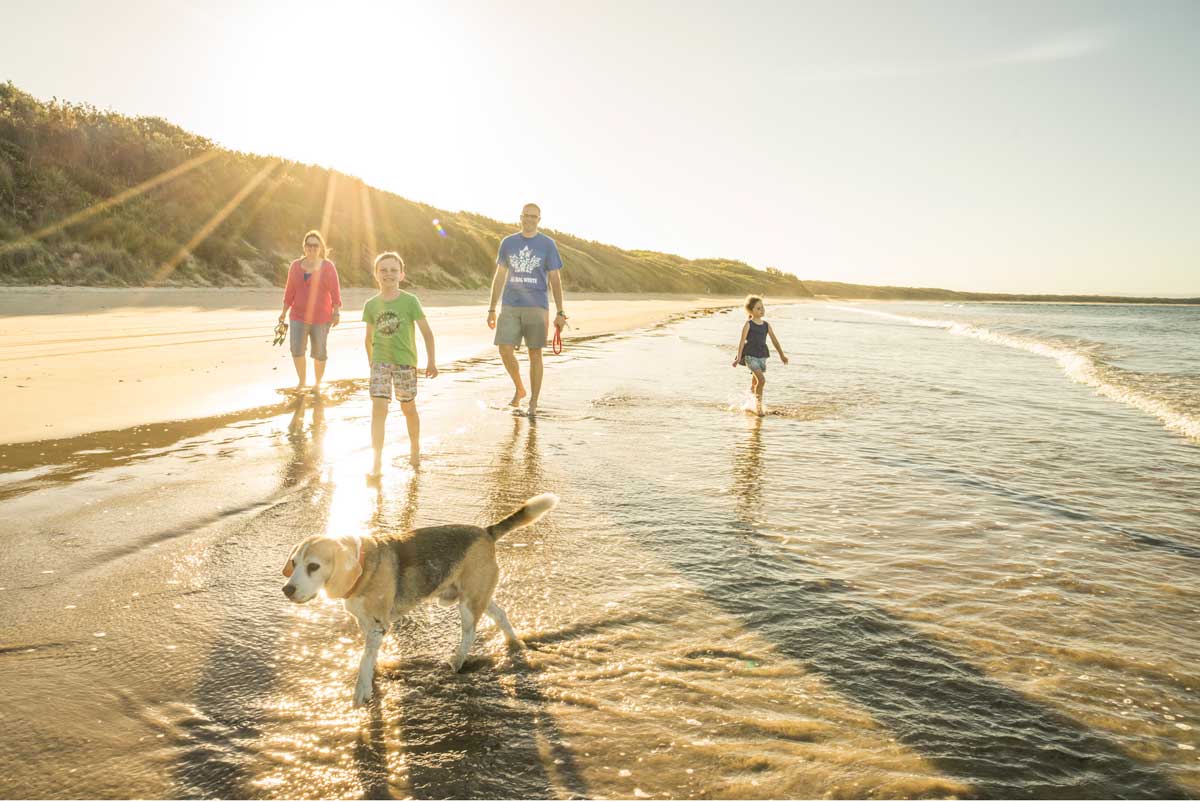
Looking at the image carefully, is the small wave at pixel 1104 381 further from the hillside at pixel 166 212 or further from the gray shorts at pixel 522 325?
the hillside at pixel 166 212

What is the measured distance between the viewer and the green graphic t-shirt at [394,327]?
6.75 m

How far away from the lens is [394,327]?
6.73 m

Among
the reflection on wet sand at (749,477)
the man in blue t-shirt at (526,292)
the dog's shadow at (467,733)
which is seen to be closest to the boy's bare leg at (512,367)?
the man in blue t-shirt at (526,292)

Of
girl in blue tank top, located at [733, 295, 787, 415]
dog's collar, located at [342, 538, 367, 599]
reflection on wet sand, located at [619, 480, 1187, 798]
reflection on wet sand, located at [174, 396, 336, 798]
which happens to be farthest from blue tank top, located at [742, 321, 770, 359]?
dog's collar, located at [342, 538, 367, 599]

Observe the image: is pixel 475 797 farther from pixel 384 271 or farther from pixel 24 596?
pixel 384 271

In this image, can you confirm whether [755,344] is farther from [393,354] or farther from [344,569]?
[344,569]

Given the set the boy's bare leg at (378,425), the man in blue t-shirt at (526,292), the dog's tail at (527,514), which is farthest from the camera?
the man in blue t-shirt at (526,292)

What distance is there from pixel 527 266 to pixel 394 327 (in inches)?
125

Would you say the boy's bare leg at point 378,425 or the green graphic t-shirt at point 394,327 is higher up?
the green graphic t-shirt at point 394,327

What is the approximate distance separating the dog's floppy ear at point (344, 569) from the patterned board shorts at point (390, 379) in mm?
4008

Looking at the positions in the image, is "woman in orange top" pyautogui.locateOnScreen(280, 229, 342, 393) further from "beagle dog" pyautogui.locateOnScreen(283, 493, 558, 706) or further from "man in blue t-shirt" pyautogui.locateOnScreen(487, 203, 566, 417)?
"beagle dog" pyautogui.locateOnScreen(283, 493, 558, 706)

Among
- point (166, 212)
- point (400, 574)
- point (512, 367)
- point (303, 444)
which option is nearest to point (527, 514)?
point (400, 574)

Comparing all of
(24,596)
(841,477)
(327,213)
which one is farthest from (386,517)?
(327,213)

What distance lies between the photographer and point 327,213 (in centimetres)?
3544
